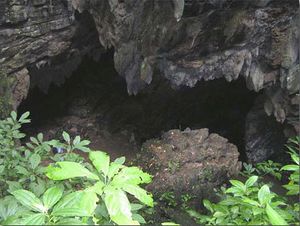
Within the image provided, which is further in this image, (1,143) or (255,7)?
(255,7)

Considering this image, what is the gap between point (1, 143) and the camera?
115 inches

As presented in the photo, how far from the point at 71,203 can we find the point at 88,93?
24.2 ft

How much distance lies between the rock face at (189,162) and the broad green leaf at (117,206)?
13.3ft

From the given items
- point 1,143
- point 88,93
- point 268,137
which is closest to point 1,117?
point 1,143

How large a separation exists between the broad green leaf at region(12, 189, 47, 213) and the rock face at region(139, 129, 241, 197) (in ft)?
13.0

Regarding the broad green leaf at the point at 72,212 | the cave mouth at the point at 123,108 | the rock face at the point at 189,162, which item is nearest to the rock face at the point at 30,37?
the cave mouth at the point at 123,108

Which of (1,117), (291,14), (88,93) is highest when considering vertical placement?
(291,14)

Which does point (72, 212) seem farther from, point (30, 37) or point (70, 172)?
point (30, 37)

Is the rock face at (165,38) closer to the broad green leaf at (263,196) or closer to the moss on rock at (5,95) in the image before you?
the moss on rock at (5,95)

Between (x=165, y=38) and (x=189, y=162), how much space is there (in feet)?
6.50

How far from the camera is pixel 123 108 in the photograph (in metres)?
8.73

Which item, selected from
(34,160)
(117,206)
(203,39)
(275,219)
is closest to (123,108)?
(203,39)

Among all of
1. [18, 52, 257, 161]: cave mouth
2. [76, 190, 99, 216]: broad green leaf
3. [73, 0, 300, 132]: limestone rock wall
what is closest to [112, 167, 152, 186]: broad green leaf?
[76, 190, 99, 216]: broad green leaf

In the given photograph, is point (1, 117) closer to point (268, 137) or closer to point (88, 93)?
point (88, 93)
